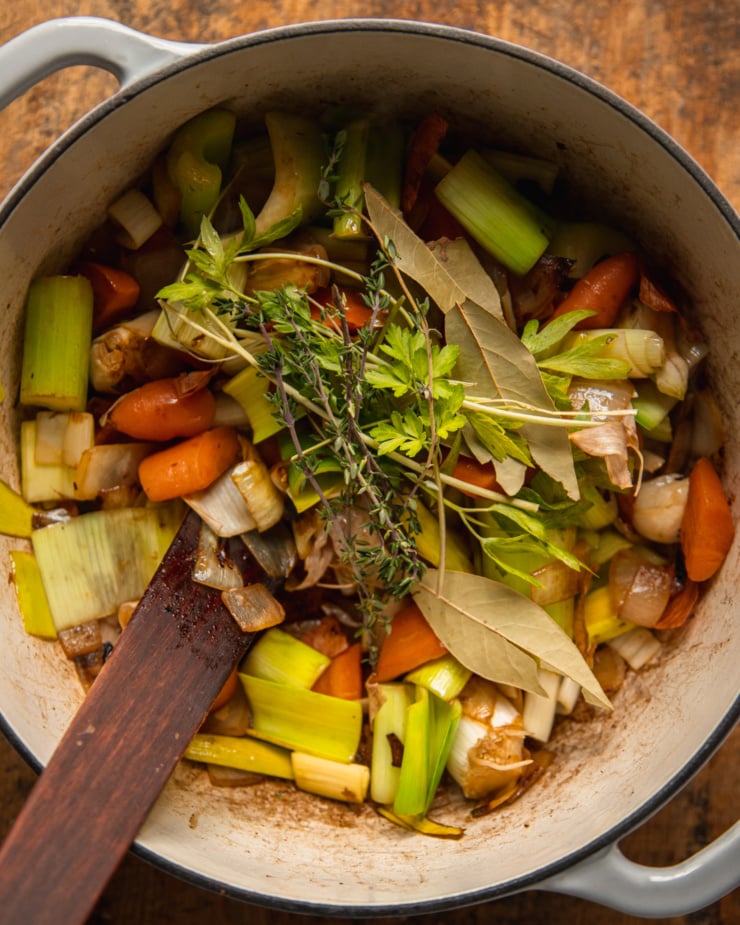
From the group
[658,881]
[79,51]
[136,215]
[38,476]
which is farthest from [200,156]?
[658,881]

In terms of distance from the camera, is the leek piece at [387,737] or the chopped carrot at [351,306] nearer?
the chopped carrot at [351,306]

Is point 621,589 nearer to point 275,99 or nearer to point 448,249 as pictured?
point 448,249

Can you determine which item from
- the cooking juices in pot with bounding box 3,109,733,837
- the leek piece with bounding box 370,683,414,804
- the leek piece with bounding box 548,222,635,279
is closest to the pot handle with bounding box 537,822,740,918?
the cooking juices in pot with bounding box 3,109,733,837

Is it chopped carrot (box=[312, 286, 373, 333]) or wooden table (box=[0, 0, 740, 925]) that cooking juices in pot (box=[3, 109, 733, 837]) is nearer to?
chopped carrot (box=[312, 286, 373, 333])

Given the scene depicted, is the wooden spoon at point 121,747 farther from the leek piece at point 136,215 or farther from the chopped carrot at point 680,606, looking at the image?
the chopped carrot at point 680,606

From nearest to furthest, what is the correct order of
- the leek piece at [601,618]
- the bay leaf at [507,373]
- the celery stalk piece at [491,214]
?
1. the bay leaf at [507,373]
2. the celery stalk piece at [491,214]
3. the leek piece at [601,618]

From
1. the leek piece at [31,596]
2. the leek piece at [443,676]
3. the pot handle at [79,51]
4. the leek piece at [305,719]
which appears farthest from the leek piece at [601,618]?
the pot handle at [79,51]

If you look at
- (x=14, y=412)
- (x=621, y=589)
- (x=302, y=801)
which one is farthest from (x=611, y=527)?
(x=14, y=412)

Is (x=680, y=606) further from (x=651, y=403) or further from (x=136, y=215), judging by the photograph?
(x=136, y=215)
